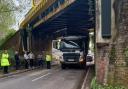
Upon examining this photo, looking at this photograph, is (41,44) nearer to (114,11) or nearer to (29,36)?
(29,36)

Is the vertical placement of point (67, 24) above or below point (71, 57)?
above

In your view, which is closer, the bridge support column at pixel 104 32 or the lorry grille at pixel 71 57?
the bridge support column at pixel 104 32

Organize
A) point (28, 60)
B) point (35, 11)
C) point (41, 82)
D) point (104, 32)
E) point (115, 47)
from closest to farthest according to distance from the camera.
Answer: point (115, 47), point (104, 32), point (41, 82), point (35, 11), point (28, 60)

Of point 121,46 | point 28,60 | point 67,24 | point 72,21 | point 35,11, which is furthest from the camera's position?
point 67,24

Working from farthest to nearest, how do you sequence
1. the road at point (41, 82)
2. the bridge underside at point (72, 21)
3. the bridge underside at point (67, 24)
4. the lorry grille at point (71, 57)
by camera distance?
1. the lorry grille at point (71, 57)
2. the bridge underside at point (67, 24)
3. the bridge underside at point (72, 21)
4. the road at point (41, 82)

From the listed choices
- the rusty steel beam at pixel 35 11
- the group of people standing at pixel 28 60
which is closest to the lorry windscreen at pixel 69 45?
the group of people standing at pixel 28 60

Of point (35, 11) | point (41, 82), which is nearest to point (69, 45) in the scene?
point (35, 11)

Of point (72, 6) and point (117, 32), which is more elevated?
point (72, 6)

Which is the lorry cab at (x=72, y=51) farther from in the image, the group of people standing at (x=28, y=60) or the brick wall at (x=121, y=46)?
the brick wall at (x=121, y=46)

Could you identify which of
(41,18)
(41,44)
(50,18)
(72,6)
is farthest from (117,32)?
(41,44)

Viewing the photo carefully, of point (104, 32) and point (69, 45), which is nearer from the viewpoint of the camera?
point (104, 32)

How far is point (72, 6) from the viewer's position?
28.0 m

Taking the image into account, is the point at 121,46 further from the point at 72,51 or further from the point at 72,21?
the point at 72,21

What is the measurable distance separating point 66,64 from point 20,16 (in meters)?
11.6
